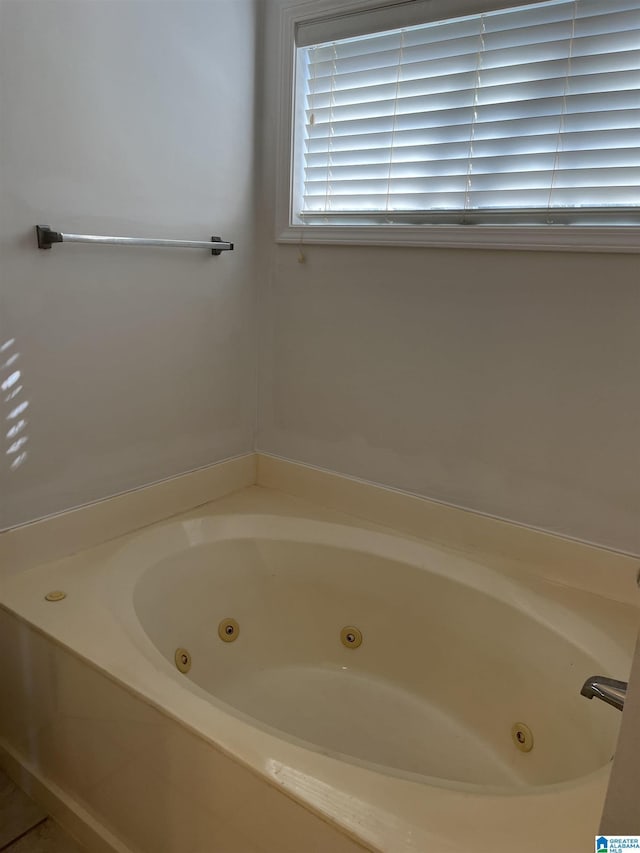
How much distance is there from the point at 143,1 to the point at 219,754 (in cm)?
180

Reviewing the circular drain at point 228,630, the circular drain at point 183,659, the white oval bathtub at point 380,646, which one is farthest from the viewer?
the circular drain at point 228,630

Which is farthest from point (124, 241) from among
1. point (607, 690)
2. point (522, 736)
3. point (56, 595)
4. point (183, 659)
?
point (522, 736)

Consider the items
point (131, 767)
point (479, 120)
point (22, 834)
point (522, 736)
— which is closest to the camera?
point (131, 767)

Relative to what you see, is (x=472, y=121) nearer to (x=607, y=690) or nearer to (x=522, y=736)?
(x=607, y=690)

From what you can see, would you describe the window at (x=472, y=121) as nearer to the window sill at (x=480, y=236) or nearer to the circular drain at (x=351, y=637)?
the window sill at (x=480, y=236)

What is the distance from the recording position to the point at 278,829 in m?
1.01

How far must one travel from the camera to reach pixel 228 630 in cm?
189

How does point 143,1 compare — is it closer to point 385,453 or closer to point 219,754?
point 385,453

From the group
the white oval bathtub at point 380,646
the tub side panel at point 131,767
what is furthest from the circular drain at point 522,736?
A: the tub side panel at point 131,767

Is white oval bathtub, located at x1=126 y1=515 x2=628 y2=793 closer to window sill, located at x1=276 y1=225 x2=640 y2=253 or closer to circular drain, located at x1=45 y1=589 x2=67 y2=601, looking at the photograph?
circular drain, located at x1=45 y1=589 x2=67 y2=601

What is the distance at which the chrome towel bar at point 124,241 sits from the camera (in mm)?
1489

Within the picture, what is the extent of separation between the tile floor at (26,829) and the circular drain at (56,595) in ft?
1.71

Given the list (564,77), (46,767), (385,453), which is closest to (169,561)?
(46,767)

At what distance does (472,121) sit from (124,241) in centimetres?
100
